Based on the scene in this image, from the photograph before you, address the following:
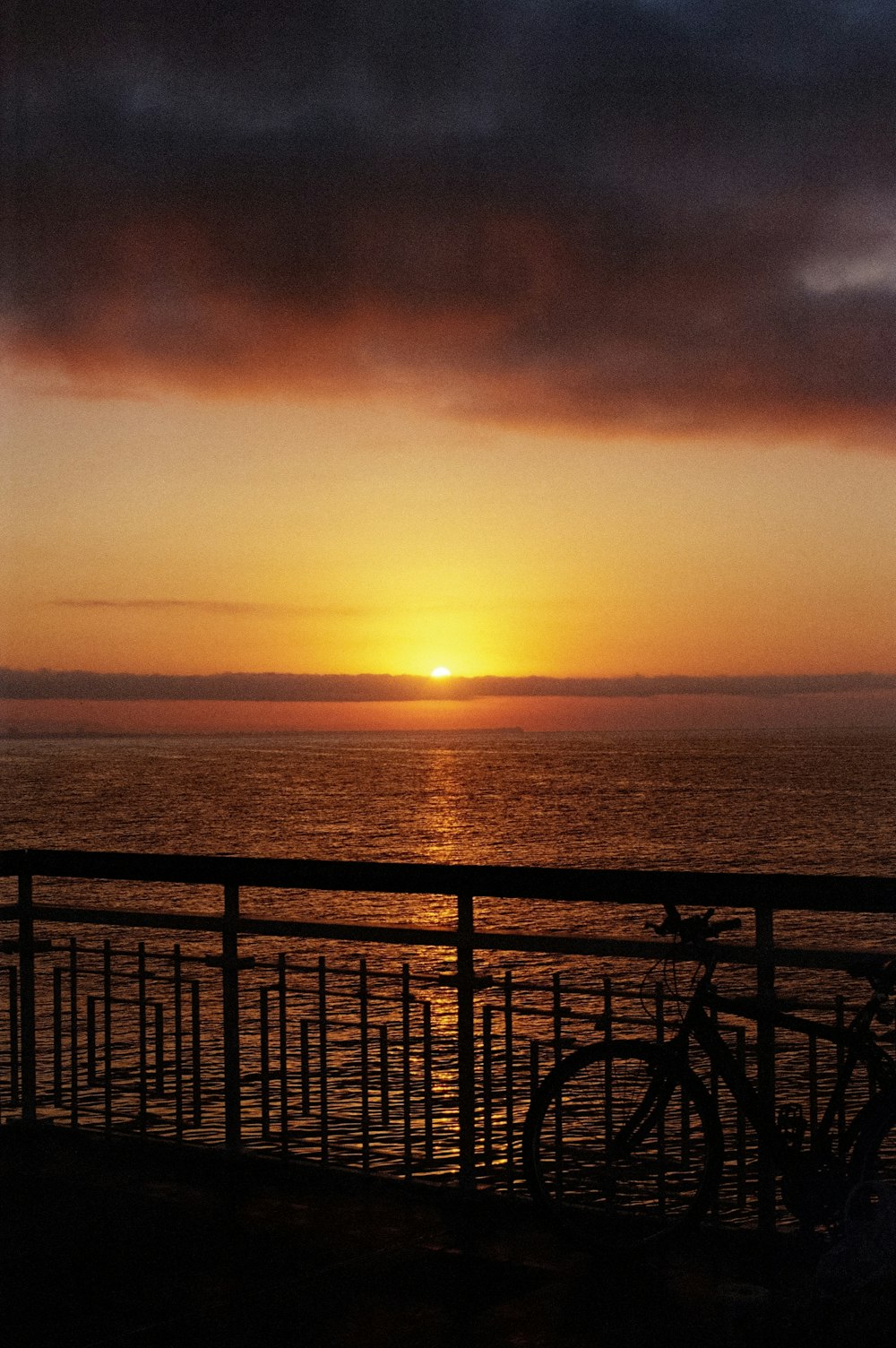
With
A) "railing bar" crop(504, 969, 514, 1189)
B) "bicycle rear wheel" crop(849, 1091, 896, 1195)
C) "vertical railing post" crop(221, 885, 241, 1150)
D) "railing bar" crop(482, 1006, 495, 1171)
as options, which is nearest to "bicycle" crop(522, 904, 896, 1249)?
"bicycle rear wheel" crop(849, 1091, 896, 1195)

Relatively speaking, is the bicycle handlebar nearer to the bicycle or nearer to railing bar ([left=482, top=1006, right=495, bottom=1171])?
the bicycle

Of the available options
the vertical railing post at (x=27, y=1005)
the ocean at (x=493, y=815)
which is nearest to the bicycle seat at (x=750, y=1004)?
the vertical railing post at (x=27, y=1005)

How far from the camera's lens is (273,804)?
10150 centimetres

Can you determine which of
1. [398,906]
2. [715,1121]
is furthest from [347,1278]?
[398,906]

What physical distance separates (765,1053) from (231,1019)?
2516 millimetres

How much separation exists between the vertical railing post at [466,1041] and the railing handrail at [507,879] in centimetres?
15

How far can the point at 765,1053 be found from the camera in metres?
5.05

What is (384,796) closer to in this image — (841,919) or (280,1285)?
(841,919)

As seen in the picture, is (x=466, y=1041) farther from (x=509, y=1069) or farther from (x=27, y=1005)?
(x=27, y=1005)

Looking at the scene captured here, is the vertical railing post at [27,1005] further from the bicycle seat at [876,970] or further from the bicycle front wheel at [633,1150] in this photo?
the bicycle seat at [876,970]

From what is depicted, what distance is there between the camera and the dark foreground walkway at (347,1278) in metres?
4.31

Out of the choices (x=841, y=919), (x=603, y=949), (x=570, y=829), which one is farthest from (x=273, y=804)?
(x=603, y=949)

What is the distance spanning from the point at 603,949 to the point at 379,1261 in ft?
4.55

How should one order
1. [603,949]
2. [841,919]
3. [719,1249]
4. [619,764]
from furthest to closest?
[619,764]
[841,919]
[603,949]
[719,1249]
